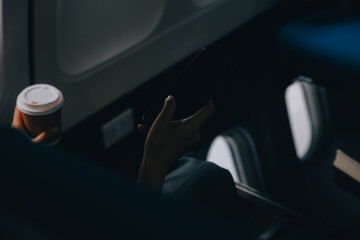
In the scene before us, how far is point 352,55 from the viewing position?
4.91 ft

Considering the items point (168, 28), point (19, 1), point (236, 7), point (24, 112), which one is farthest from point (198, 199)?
point (236, 7)

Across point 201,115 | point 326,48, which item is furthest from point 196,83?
point 326,48

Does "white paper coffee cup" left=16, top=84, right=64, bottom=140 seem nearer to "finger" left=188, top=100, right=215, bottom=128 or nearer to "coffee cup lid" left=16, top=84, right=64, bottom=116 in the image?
"coffee cup lid" left=16, top=84, right=64, bottom=116

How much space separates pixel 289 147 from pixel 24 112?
132 centimetres

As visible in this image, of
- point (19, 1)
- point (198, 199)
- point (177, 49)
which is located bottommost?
point (177, 49)

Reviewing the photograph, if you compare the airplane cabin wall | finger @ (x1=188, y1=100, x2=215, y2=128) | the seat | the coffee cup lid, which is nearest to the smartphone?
finger @ (x1=188, y1=100, x2=215, y2=128)

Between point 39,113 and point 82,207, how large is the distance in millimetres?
540

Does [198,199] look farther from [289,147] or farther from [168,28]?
[289,147]

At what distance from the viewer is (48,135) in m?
0.94

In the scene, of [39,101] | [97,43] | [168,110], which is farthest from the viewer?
[97,43]

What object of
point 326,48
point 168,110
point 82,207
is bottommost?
point 326,48

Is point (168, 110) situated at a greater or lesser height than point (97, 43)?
greater

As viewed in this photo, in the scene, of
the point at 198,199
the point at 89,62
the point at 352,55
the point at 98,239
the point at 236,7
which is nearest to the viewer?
the point at 98,239

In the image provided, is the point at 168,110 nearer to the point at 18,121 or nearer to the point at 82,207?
the point at 18,121
